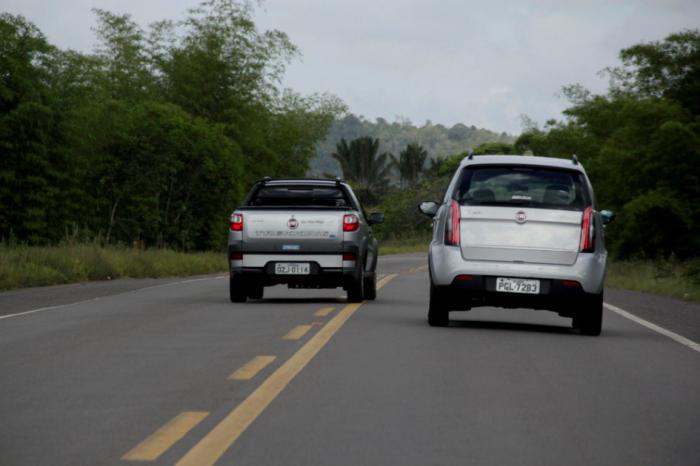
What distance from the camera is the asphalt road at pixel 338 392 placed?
22.3ft

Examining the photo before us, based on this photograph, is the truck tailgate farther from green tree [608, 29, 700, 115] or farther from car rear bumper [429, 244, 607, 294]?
green tree [608, 29, 700, 115]

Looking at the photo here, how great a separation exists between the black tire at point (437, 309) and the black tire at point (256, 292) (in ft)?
18.0

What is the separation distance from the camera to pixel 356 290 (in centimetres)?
1838

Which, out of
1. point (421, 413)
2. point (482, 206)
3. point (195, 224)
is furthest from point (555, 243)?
point (195, 224)

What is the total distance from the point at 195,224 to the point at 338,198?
36.8 metres

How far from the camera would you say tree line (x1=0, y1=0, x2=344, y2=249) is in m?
45.0

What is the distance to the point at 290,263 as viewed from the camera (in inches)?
704

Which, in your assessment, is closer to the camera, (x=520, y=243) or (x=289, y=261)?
(x=520, y=243)

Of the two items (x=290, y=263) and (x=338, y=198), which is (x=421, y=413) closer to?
(x=290, y=263)

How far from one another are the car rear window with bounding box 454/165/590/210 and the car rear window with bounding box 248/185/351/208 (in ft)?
17.4

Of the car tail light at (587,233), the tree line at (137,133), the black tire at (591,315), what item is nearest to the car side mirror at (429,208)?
the car tail light at (587,233)

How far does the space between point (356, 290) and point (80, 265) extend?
1052 cm

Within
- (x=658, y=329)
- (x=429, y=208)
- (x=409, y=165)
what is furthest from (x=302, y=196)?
(x=409, y=165)

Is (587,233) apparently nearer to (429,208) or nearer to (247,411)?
(429,208)
